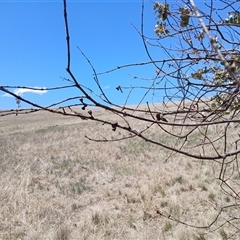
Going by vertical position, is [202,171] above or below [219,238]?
above

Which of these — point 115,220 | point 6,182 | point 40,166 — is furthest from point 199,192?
point 40,166

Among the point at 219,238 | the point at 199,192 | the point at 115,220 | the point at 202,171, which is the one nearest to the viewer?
the point at 219,238

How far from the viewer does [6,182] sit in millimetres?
6758

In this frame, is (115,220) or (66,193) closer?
(115,220)

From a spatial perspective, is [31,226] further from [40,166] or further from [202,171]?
[40,166]

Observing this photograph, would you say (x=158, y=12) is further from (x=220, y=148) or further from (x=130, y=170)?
(x=220, y=148)

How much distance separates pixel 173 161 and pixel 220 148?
2.60m

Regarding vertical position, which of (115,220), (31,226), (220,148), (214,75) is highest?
(220,148)

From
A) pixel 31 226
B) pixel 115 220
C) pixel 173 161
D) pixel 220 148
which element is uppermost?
pixel 220 148

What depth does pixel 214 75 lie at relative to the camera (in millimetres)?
1786

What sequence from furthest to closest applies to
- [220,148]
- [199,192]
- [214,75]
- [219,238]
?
[220,148], [199,192], [219,238], [214,75]

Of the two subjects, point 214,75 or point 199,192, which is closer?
point 214,75

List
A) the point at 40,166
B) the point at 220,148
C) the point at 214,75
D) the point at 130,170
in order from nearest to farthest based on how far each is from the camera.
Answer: the point at 214,75 → the point at 130,170 → the point at 40,166 → the point at 220,148

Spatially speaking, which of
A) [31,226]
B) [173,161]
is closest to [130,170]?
[173,161]
